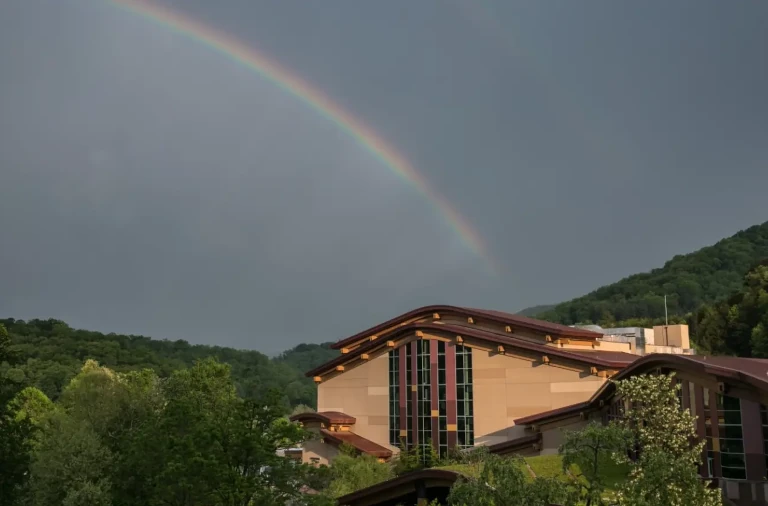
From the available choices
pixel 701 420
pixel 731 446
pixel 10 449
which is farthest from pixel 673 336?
pixel 10 449

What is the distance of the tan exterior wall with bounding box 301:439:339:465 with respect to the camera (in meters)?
56.3

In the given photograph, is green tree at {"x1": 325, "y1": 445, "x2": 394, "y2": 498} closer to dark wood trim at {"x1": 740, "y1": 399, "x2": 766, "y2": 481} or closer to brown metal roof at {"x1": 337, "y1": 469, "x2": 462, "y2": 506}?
brown metal roof at {"x1": 337, "y1": 469, "x2": 462, "y2": 506}

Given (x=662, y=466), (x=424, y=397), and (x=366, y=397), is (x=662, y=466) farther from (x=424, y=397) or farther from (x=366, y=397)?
(x=366, y=397)

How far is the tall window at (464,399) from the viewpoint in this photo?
52094 millimetres

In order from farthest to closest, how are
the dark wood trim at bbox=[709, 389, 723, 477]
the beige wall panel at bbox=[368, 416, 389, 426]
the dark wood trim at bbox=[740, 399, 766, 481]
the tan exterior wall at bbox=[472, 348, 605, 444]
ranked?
the beige wall panel at bbox=[368, 416, 389, 426], the tan exterior wall at bbox=[472, 348, 605, 444], the dark wood trim at bbox=[709, 389, 723, 477], the dark wood trim at bbox=[740, 399, 766, 481]

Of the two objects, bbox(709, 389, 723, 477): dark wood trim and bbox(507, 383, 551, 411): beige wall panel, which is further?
bbox(507, 383, 551, 411): beige wall panel

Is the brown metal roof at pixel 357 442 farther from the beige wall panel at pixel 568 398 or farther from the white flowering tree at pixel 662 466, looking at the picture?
the white flowering tree at pixel 662 466

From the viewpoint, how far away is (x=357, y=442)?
5444 cm

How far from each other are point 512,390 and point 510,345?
3254 millimetres

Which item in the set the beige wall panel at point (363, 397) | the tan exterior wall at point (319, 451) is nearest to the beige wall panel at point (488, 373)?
the beige wall panel at point (363, 397)

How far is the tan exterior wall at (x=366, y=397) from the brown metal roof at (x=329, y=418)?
70 centimetres

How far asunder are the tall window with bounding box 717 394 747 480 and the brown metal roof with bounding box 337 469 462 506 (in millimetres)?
11303

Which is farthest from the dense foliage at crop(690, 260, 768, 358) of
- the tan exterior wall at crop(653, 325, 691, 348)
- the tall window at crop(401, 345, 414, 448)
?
the tall window at crop(401, 345, 414, 448)

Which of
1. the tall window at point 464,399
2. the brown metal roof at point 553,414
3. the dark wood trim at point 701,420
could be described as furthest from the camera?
the tall window at point 464,399
